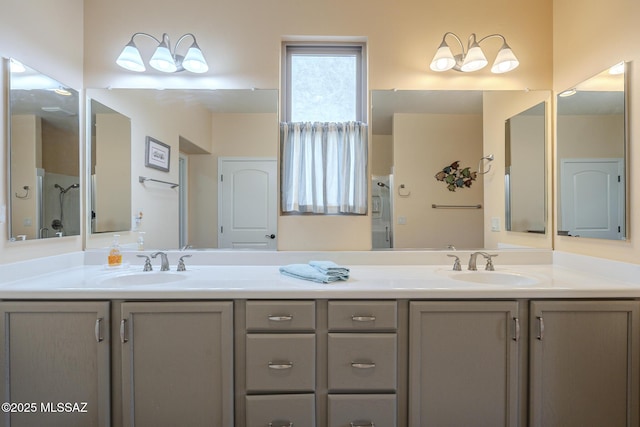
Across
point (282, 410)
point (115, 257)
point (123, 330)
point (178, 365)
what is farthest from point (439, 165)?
point (115, 257)

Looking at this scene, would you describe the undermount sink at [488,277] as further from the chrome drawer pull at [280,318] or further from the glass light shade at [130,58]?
the glass light shade at [130,58]

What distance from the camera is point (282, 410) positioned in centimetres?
126

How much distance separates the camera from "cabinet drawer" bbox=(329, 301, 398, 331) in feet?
4.18

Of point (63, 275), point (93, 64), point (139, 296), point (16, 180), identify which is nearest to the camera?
point (139, 296)

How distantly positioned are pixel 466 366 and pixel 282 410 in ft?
2.62

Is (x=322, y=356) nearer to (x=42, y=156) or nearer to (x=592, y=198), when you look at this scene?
(x=592, y=198)

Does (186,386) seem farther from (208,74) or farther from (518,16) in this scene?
(518,16)

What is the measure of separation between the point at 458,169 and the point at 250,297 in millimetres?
1408

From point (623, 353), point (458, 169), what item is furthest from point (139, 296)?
point (623, 353)

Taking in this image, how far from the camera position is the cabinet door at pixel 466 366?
1267mm

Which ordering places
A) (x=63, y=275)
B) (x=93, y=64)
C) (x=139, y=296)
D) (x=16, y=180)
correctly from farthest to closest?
1. (x=93, y=64)
2. (x=63, y=275)
3. (x=16, y=180)
4. (x=139, y=296)

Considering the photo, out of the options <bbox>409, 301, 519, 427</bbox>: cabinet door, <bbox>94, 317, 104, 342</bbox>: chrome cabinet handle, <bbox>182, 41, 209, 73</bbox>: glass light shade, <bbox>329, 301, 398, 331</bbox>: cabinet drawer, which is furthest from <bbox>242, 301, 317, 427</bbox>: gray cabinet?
<bbox>182, 41, 209, 73</bbox>: glass light shade

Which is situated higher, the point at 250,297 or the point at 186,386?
the point at 250,297

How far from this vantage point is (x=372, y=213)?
185 cm
